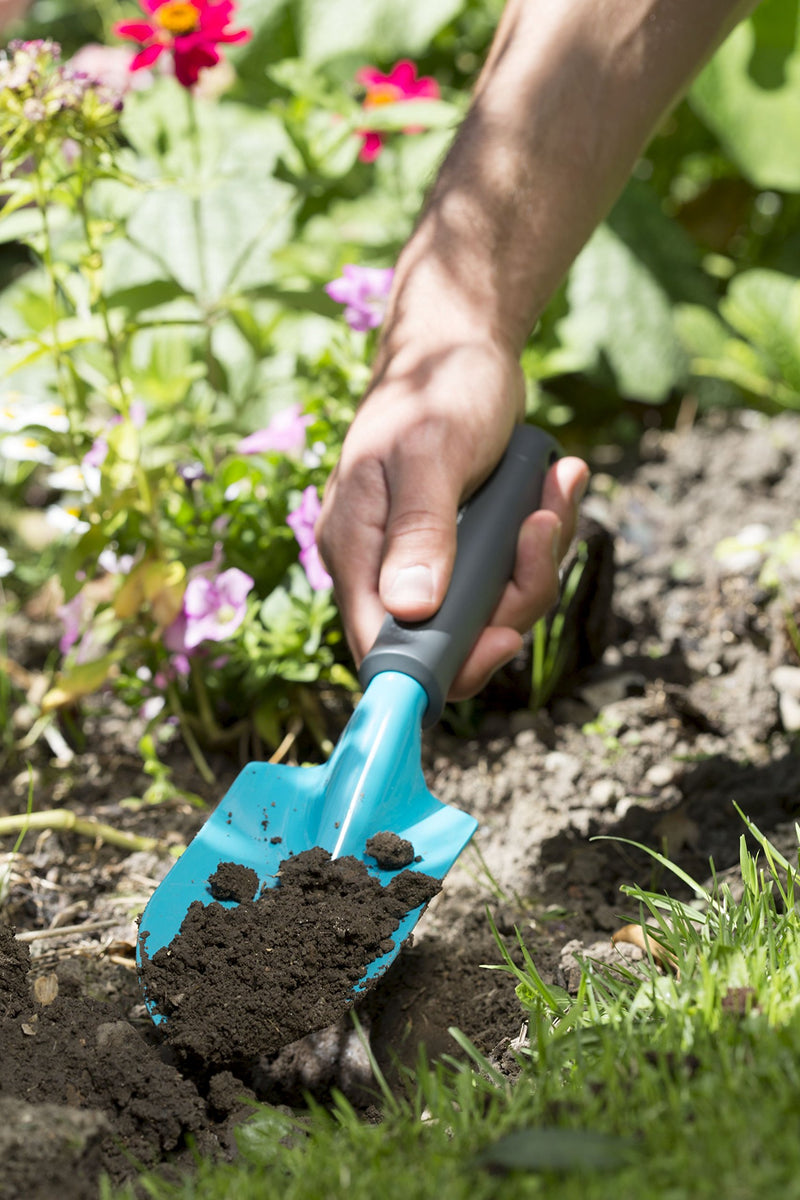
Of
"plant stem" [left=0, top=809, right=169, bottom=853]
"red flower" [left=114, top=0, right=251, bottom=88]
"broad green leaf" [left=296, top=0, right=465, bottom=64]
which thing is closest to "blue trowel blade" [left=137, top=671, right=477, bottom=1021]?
"plant stem" [left=0, top=809, right=169, bottom=853]

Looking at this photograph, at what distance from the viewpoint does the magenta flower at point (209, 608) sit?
1.78 metres

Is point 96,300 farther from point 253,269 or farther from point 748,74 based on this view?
point 748,74

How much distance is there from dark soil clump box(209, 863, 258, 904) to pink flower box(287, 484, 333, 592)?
1.77ft

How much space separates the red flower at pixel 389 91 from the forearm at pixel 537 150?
0.90m

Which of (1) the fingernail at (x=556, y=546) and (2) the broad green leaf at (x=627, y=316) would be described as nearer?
(1) the fingernail at (x=556, y=546)

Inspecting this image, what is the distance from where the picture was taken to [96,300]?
1.73 m

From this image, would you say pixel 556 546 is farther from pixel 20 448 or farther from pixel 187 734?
pixel 20 448

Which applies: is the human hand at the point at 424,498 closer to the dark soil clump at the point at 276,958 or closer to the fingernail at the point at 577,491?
the fingernail at the point at 577,491

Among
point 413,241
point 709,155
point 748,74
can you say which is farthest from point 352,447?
point 709,155

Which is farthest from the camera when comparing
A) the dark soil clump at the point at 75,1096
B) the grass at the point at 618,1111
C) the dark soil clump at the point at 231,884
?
the dark soil clump at the point at 231,884

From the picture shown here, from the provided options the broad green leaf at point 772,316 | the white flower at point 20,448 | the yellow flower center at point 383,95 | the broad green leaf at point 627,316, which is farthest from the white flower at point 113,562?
the broad green leaf at point 772,316

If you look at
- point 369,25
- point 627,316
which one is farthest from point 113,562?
point 369,25

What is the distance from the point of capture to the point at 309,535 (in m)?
1.80

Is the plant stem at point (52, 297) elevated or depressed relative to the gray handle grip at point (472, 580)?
elevated
